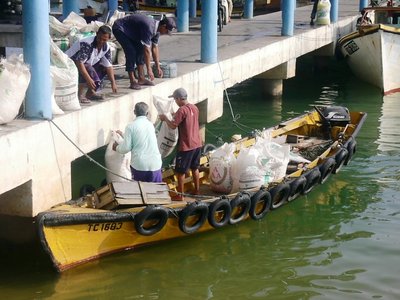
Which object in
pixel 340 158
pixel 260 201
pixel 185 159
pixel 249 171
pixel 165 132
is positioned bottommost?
pixel 260 201

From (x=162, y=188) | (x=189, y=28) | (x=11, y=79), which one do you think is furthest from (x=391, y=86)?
Answer: (x=11, y=79)

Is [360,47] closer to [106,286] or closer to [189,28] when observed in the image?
[189,28]

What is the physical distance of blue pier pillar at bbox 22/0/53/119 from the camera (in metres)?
8.79

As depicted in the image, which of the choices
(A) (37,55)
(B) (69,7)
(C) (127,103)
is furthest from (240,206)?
(B) (69,7)

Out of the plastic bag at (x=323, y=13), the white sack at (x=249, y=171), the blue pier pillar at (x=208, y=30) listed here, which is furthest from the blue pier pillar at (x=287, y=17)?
the white sack at (x=249, y=171)

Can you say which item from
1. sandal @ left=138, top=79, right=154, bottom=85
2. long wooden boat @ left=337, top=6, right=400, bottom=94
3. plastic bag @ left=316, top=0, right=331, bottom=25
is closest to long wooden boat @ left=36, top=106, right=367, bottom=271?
sandal @ left=138, top=79, right=154, bottom=85

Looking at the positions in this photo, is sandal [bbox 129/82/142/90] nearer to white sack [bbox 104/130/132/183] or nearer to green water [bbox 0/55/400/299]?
white sack [bbox 104/130/132/183]

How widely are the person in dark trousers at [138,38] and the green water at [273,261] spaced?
6.73 ft

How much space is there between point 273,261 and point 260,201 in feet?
3.50

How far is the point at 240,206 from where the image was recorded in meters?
10.1

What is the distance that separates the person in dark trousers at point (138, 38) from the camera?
11422 millimetres

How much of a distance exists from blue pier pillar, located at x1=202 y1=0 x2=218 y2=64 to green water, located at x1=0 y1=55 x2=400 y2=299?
3050 millimetres

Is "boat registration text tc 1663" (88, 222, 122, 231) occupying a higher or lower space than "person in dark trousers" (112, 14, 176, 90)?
lower

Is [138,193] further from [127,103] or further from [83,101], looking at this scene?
[127,103]
